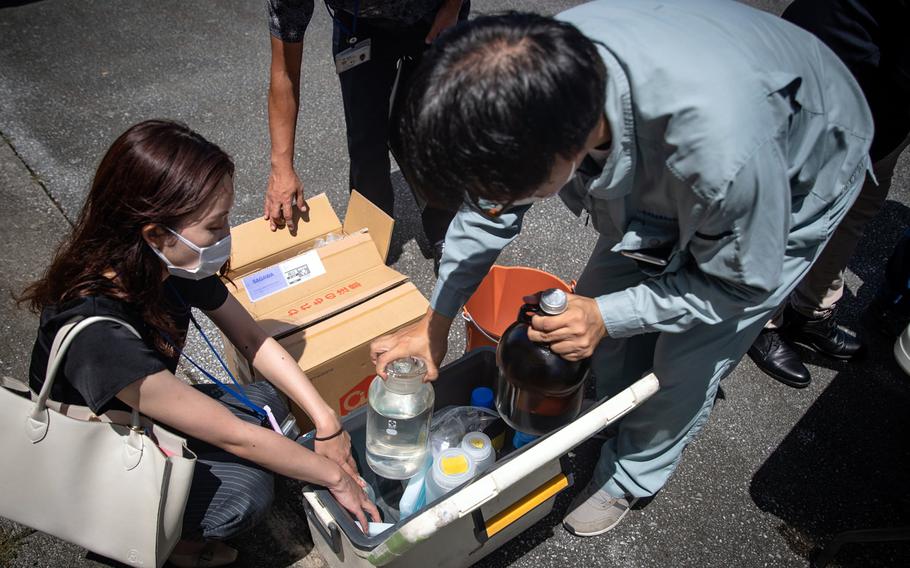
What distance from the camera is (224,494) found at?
1.71 meters

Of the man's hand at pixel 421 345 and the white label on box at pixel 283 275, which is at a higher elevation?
the man's hand at pixel 421 345

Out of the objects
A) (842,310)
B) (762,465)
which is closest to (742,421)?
(762,465)

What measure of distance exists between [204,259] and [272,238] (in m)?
0.73

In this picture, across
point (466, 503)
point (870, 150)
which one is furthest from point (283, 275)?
point (870, 150)

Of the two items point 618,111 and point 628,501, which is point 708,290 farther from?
point 628,501

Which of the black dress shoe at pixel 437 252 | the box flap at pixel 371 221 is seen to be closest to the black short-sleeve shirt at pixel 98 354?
the box flap at pixel 371 221

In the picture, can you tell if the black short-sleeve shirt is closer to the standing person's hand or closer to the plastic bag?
the standing person's hand

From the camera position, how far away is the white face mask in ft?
5.00

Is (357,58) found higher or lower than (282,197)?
higher

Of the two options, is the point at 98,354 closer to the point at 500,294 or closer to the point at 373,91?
the point at 500,294

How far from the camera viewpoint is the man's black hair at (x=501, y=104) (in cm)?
95

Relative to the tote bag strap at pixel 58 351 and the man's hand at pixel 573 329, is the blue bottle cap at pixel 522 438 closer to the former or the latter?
the man's hand at pixel 573 329

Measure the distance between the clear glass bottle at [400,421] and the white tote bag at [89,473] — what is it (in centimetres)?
48

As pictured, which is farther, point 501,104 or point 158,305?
point 158,305
